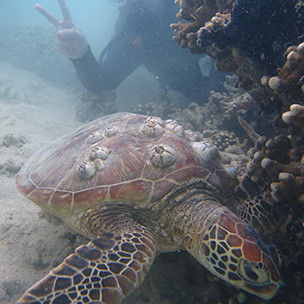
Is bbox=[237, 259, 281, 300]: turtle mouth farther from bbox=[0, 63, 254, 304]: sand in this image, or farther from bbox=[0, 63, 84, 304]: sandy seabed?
bbox=[0, 63, 84, 304]: sandy seabed

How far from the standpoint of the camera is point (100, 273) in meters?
1.54

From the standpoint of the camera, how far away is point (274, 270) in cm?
151

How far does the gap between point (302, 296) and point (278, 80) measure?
191cm

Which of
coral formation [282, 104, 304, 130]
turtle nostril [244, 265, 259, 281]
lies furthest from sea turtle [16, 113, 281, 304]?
coral formation [282, 104, 304, 130]

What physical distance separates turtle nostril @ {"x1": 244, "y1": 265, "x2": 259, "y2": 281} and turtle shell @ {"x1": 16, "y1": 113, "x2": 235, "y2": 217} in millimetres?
897

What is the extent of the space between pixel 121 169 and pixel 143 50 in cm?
754

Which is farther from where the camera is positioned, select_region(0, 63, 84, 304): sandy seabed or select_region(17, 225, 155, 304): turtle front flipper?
select_region(0, 63, 84, 304): sandy seabed

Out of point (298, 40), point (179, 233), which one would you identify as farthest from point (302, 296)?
point (298, 40)

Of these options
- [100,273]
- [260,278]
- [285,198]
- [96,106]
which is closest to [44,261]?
[100,273]

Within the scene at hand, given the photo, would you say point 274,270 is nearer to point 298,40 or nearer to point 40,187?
point 298,40

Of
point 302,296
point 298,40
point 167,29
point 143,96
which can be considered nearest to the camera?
point 302,296

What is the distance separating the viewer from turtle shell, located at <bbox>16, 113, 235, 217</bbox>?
6.85ft

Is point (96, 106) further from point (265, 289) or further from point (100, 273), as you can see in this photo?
point (265, 289)

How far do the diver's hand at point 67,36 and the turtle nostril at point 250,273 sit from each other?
762 cm
